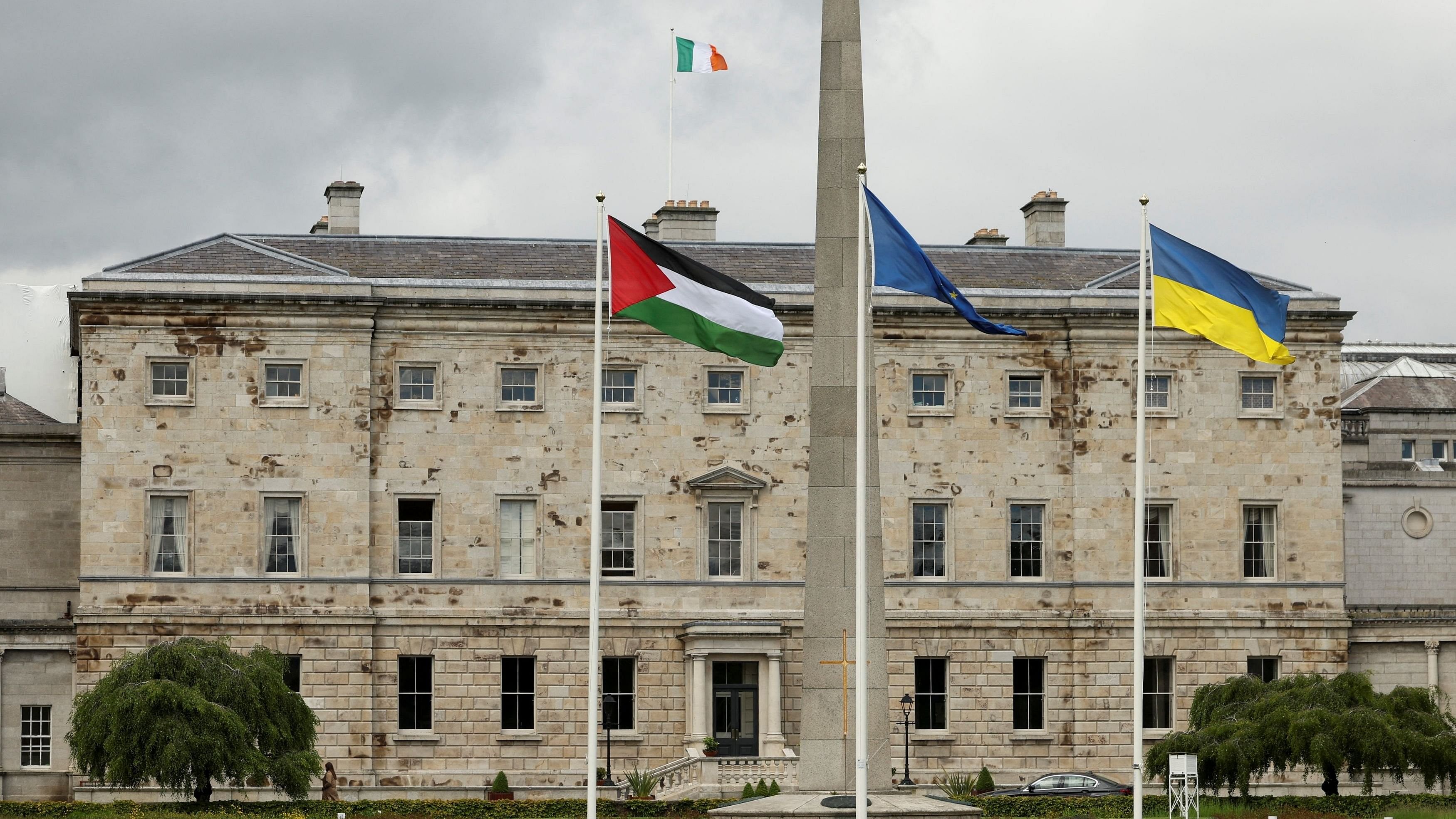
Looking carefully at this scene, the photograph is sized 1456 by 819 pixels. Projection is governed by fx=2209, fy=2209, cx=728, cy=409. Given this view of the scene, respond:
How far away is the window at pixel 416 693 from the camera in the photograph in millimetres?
55938

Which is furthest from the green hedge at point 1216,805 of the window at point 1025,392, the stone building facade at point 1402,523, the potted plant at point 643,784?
the window at point 1025,392

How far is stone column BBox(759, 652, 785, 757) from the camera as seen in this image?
2176 inches

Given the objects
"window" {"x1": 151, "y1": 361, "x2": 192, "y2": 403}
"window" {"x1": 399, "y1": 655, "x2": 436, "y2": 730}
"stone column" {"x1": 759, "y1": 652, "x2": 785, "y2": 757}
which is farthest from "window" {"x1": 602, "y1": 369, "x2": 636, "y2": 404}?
"window" {"x1": 151, "y1": 361, "x2": 192, "y2": 403}

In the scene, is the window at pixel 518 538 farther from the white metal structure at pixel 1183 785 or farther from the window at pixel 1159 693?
the white metal structure at pixel 1183 785

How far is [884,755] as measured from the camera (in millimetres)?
33500

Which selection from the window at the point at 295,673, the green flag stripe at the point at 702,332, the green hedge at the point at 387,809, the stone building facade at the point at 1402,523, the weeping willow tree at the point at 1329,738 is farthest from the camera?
the stone building facade at the point at 1402,523

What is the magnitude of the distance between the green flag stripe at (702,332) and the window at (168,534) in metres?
26.1

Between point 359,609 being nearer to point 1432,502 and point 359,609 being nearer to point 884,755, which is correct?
point 884,755

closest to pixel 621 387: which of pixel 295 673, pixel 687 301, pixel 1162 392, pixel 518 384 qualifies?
pixel 518 384

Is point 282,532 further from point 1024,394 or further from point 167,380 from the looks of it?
point 1024,394

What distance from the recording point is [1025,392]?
5856 cm

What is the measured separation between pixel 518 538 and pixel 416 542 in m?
2.59

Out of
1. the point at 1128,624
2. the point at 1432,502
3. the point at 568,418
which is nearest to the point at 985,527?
the point at 1128,624

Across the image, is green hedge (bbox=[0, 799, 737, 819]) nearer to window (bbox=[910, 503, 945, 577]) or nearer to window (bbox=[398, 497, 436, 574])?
window (bbox=[398, 497, 436, 574])
